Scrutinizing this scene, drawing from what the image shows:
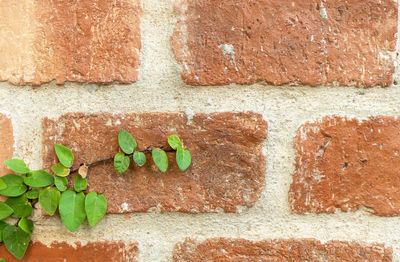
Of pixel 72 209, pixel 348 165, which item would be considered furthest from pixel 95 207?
pixel 348 165

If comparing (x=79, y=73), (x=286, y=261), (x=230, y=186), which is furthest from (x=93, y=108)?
(x=286, y=261)

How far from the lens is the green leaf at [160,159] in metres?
0.37

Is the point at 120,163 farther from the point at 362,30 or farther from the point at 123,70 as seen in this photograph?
the point at 362,30

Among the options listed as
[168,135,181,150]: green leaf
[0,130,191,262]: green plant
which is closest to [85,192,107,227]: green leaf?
[0,130,191,262]: green plant

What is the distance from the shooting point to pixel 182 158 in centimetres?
37

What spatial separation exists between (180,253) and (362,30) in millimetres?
330

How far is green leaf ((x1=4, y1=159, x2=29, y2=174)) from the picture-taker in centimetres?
38

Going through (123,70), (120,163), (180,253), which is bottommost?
(180,253)

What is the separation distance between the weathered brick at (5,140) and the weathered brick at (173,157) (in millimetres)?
44

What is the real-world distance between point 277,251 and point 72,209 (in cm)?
24

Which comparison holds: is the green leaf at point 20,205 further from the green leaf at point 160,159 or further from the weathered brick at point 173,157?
the green leaf at point 160,159

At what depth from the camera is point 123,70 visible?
386mm

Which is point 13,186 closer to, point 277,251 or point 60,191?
point 60,191

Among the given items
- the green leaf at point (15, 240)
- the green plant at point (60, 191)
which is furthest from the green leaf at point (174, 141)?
the green leaf at point (15, 240)
